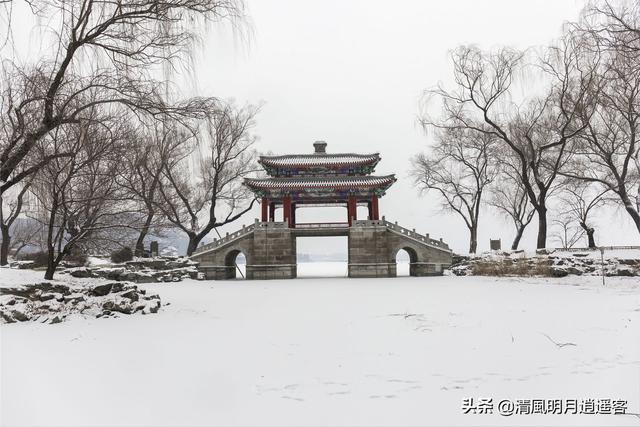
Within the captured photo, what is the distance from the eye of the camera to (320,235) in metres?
26.5

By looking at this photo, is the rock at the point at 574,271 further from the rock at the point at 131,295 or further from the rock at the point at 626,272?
the rock at the point at 131,295

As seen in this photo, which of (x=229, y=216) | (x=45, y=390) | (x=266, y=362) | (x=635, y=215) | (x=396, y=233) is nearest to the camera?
(x=45, y=390)

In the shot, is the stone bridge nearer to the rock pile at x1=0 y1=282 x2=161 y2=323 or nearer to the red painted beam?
the red painted beam

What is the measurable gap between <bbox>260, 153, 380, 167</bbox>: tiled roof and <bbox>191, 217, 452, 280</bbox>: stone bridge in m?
4.34

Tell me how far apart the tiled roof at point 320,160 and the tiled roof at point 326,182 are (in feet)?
4.40

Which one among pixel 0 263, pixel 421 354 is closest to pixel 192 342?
pixel 421 354

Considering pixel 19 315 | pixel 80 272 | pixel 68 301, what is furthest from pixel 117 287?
pixel 80 272

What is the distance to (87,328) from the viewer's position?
24.2ft

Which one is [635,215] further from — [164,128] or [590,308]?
[164,128]

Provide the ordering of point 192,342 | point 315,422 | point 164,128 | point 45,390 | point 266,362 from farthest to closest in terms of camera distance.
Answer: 1. point 164,128
2. point 192,342
3. point 266,362
4. point 45,390
5. point 315,422

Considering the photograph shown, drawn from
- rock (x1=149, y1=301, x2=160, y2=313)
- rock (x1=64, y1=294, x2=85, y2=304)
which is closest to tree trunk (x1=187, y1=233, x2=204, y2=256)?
rock (x1=149, y1=301, x2=160, y2=313)

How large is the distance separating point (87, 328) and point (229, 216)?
21372 mm

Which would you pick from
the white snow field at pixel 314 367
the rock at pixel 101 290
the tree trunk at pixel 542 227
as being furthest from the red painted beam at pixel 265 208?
the white snow field at pixel 314 367

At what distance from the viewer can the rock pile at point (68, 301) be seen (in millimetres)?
8000
